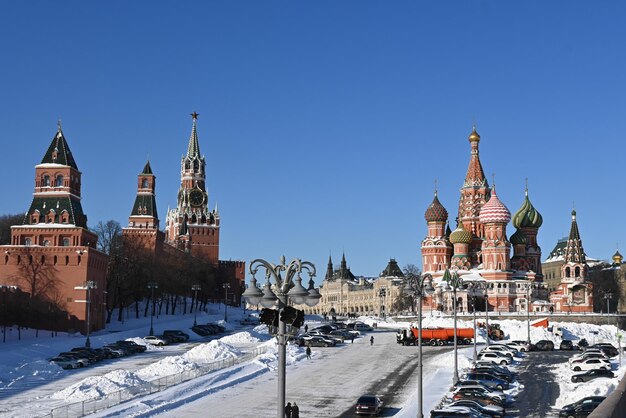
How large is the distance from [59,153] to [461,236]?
67.5 meters

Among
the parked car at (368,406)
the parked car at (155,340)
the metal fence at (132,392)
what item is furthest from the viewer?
the parked car at (155,340)

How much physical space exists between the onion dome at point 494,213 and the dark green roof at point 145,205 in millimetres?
51712

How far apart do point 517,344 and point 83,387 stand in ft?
157

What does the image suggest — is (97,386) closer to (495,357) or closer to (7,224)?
(495,357)

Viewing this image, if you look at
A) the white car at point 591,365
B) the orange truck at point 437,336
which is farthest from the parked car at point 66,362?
Result: the white car at point 591,365

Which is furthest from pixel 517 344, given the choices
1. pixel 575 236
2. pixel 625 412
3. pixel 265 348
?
pixel 625 412

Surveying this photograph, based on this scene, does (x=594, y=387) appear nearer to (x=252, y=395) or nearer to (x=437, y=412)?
(x=437, y=412)

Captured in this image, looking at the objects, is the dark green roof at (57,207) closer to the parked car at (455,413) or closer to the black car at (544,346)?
the black car at (544,346)

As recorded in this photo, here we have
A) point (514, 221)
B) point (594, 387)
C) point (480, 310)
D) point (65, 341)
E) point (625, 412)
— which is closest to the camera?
point (625, 412)

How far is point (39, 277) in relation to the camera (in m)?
89.7

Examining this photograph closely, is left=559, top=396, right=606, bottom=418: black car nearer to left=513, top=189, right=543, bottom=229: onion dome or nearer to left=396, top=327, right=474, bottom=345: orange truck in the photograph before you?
left=396, top=327, right=474, bottom=345: orange truck

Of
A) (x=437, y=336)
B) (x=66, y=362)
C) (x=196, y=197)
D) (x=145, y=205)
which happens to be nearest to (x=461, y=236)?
(x=145, y=205)

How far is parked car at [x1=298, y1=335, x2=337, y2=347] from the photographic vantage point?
260ft

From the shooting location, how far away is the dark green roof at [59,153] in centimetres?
9425
